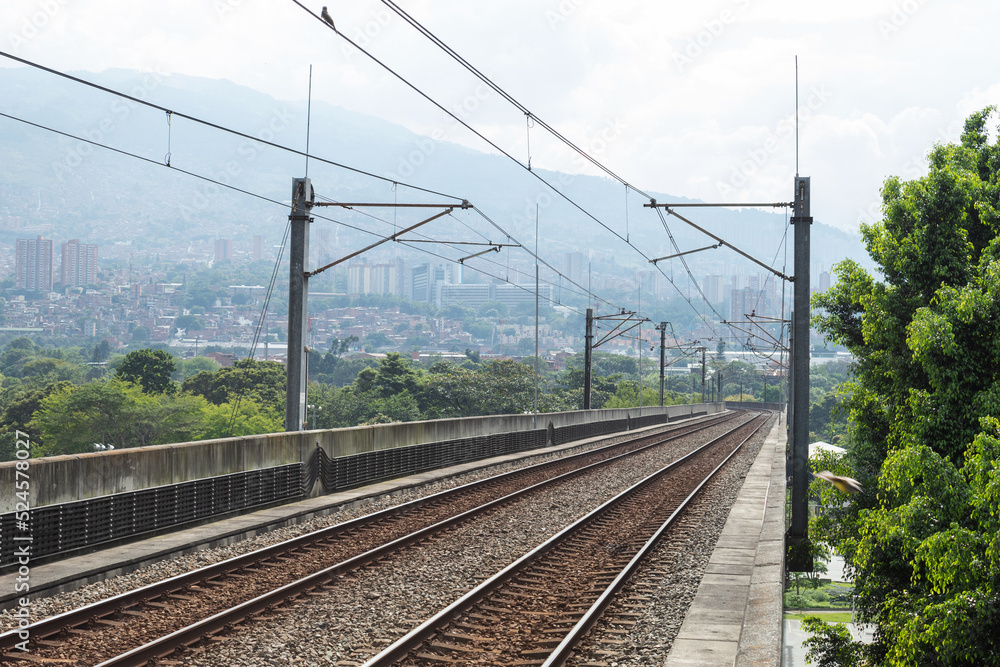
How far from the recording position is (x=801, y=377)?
17.0 metres

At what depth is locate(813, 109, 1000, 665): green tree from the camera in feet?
22.7

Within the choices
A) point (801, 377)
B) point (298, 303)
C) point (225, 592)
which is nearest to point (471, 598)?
point (225, 592)

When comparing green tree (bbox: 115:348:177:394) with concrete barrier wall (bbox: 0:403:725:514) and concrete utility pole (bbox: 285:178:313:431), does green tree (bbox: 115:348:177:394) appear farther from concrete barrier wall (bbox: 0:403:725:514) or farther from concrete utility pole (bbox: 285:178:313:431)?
concrete utility pole (bbox: 285:178:313:431)

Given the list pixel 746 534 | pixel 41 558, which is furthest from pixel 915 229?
pixel 41 558

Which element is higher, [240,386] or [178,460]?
[178,460]

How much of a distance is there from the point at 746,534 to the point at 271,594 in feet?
30.1

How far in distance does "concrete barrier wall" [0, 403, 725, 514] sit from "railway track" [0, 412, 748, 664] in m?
2.17

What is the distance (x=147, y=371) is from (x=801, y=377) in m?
102

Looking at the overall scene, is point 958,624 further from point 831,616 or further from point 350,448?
point 831,616
